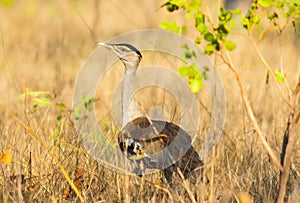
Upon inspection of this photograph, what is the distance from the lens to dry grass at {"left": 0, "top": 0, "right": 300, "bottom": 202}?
123 inches

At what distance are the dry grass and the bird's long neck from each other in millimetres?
242

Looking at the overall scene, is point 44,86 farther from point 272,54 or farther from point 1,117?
point 272,54

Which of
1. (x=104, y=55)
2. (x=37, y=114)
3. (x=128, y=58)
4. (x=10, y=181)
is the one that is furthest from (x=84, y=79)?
(x=10, y=181)

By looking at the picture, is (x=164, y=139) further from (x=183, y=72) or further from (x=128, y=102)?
(x=183, y=72)

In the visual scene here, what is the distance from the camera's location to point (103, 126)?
4.77m

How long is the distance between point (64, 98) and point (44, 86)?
0.24 m

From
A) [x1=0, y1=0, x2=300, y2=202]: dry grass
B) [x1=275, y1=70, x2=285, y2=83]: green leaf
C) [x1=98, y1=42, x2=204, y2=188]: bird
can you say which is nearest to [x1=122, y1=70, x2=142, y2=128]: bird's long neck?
[x1=98, y1=42, x2=204, y2=188]: bird

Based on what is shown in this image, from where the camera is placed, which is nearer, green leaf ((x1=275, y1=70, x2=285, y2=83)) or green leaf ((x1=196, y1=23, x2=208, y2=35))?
green leaf ((x1=196, y1=23, x2=208, y2=35))

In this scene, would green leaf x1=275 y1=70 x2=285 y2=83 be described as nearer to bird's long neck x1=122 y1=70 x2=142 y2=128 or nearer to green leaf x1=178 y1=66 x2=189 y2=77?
green leaf x1=178 y1=66 x2=189 y2=77

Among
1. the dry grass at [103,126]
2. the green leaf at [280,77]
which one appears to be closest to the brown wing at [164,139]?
the dry grass at [103,126]

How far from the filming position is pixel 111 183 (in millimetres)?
3332

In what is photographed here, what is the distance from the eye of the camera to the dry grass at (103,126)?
10.3ft

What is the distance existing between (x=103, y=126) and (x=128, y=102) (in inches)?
38.2

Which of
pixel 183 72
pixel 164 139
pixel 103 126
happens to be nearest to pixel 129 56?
pixel 103 126
